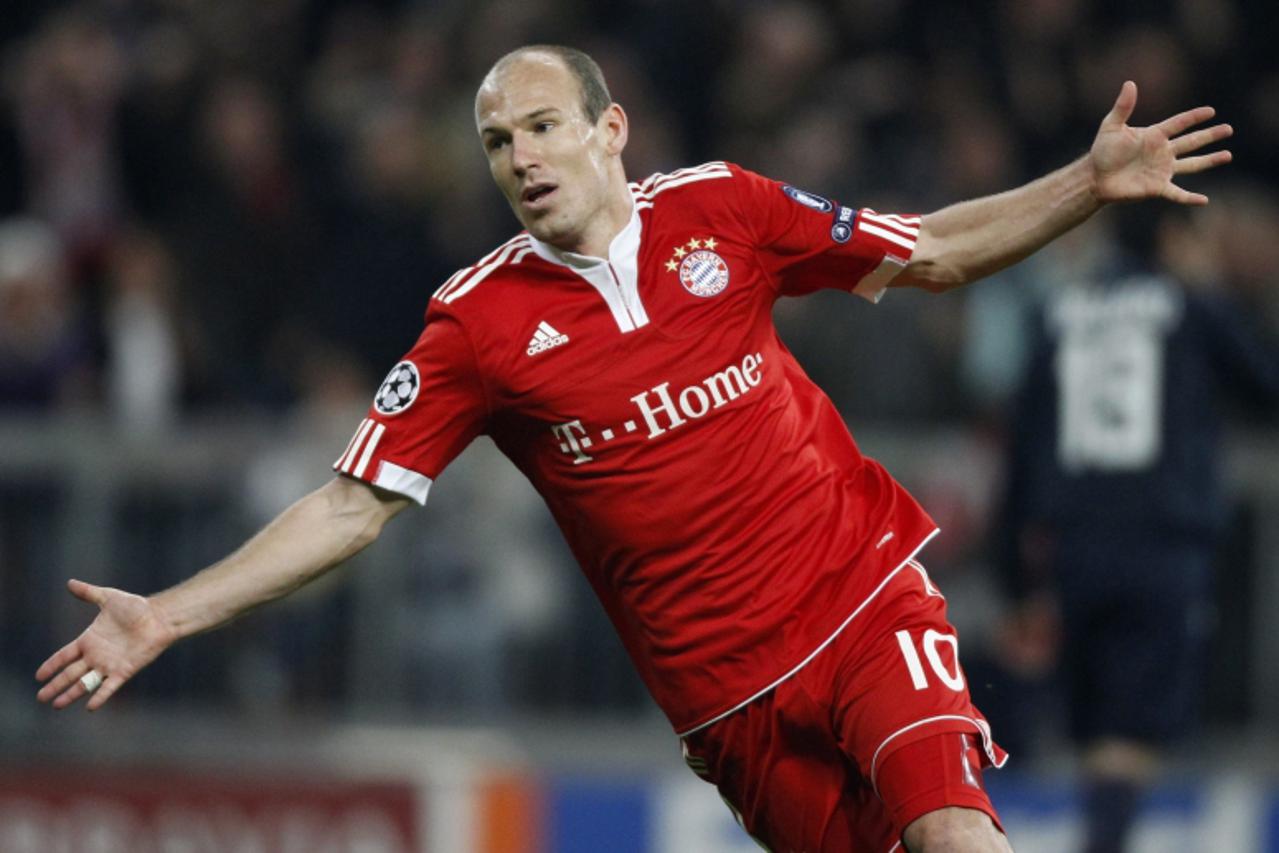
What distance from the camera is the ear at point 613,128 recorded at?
211 inches

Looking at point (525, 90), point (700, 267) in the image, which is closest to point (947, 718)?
point (700, 267)

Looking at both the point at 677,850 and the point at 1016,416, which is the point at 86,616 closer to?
the point at 677,850

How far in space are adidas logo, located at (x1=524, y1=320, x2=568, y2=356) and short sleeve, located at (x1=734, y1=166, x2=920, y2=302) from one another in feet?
1.79

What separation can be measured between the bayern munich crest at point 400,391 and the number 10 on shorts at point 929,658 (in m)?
1.25

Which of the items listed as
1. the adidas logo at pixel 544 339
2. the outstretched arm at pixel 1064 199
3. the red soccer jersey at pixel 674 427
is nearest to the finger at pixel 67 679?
the red soccer jersey at pixel 674 427

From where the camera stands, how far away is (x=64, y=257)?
11422 mm

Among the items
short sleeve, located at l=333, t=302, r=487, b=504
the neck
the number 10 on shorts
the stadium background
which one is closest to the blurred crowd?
the stadium background

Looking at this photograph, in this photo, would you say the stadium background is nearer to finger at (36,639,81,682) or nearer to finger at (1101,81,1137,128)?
finger at (1101,81,1137,128)

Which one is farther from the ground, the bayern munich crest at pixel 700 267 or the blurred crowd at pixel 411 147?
the blurred crowd at pixel 411 147

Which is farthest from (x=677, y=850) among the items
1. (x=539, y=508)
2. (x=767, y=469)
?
(x=767, y=469)

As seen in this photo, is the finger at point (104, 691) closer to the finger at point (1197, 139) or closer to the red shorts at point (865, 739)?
the red shorts at point (865, 739)

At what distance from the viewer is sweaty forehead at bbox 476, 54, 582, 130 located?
5.21 metres

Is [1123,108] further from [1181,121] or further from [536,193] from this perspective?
[536,193]

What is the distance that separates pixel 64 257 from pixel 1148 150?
7.45 meters
